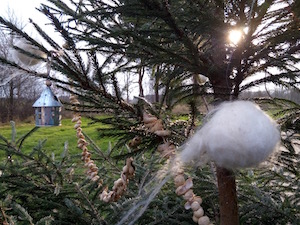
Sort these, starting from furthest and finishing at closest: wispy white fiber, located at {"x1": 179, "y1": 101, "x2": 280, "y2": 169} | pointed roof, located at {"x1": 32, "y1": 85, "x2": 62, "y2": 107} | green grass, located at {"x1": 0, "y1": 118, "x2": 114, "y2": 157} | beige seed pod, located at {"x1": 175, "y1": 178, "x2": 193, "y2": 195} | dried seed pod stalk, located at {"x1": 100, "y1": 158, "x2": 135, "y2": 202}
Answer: green grass, located at {"x1": 0, "y1": 118, "x2": 114, "y2": 157} < pointed roof, located at {"x1": 32, "y1": 85, "x2": 62, "y2": 107} < dried seed pod stalk, located at {"x1": 100, "y1": 158, "x2": 135, "y2": 202} < beige seed pod, located at {"x1": 175, "y1": 178, "x2": 193, "y2": 195} < wispy white fiber, located at {"x1": 179, "y1": 101, "x2": 280, "y2": 169}

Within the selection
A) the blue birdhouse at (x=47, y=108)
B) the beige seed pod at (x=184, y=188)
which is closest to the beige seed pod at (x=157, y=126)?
the beige seed pod at (x=184, y=188)

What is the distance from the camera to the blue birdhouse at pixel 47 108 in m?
1.18

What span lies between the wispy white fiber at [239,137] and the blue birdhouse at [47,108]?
0.66 m

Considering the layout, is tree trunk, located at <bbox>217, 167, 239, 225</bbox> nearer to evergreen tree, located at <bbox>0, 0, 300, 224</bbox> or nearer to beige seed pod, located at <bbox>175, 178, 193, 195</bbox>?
evergreen tree, located at <bbox>0, 0, 300, 224</bbox>

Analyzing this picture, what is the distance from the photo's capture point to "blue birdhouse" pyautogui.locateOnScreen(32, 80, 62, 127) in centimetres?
118

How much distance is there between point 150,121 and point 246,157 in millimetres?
296

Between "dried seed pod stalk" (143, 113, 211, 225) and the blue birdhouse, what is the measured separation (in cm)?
44

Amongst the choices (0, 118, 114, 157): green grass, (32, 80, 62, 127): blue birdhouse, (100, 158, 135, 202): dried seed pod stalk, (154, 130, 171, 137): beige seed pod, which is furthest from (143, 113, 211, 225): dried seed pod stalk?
(0, 118, 114, 157): green grass

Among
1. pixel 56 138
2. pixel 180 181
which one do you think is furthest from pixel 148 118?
pixel 56 138

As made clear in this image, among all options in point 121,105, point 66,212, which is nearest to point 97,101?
point 121,105

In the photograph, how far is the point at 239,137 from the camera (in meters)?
0.67

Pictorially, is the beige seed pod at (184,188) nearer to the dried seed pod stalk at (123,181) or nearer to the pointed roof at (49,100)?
the dried seed pod stalk at (123,181)

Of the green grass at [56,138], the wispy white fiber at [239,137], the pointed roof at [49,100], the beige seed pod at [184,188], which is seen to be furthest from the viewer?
the green grass at [56,138]

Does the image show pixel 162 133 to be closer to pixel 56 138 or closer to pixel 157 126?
pixel 157 126
